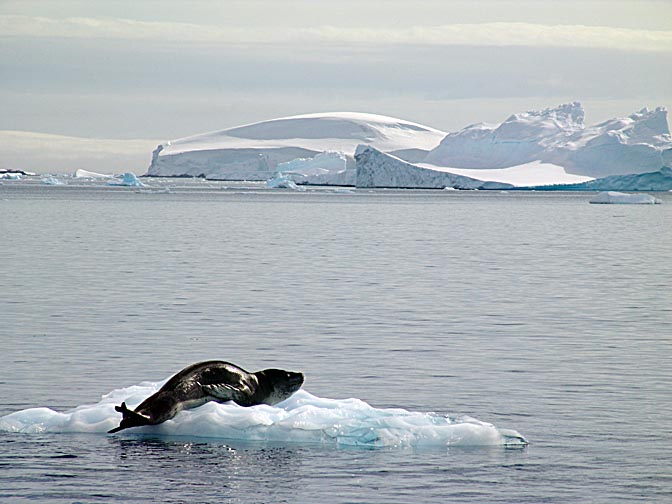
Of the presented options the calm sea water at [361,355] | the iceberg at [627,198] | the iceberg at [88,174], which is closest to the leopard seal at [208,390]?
the calm sea water at [361,355]

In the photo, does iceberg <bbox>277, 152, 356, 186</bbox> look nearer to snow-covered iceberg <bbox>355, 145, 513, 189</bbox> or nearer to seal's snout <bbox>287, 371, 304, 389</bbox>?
snow-covered iceberg <bbox>355, 145, 513, 189</bbox>

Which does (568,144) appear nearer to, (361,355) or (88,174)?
(361,355)

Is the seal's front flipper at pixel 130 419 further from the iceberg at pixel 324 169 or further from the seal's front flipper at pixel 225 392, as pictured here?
the iceberg at pixel 324 169

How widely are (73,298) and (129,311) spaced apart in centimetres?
207

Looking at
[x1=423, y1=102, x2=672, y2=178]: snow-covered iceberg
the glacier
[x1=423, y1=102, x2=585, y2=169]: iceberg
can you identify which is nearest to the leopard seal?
[x1=423, y1=102, x2=672, y2=178]: snow-covered iceberg

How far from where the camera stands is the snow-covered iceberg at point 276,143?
482 ft

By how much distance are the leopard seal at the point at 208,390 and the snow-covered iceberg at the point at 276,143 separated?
429ft

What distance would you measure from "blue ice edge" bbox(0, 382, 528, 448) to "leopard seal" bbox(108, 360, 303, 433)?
0.31ft

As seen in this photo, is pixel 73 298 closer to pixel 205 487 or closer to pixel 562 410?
pixel 562 410

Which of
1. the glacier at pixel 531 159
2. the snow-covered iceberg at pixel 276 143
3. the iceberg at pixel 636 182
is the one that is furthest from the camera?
the snow-covered iceberg at pixel 276 143

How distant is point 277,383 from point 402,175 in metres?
83.7

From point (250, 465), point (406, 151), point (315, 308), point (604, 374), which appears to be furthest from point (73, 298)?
point (406, 151)

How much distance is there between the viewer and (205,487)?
294 inches

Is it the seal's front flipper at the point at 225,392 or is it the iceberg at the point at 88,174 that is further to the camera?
the iceberg at the point at 88,174
